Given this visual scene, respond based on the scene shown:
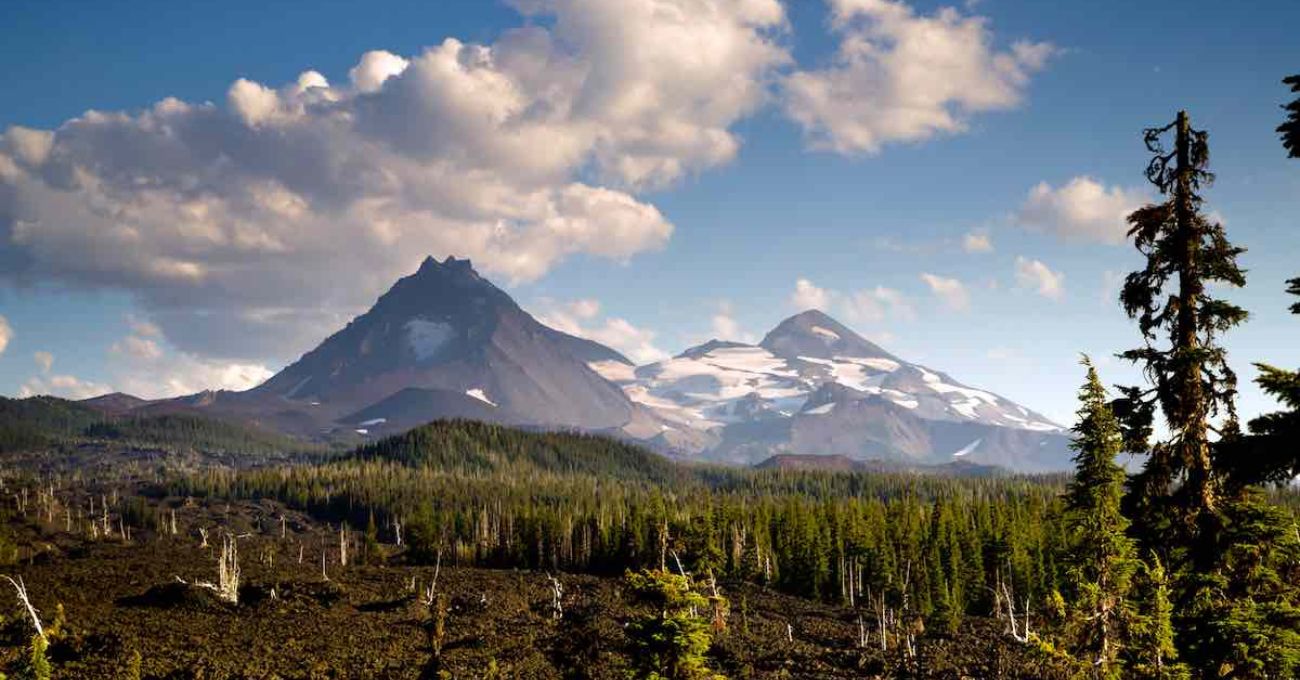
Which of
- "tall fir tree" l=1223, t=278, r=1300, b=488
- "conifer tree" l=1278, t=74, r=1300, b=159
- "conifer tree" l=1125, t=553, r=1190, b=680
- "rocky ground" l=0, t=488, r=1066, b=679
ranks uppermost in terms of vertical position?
"conifer tree" l=1278, t=74, r=1300, b=159

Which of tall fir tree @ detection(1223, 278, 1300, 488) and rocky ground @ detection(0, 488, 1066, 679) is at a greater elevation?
tall fir tree @ detection(1223, 278, 1300, 488)

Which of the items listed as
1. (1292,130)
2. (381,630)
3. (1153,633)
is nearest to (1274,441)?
(1292,130)

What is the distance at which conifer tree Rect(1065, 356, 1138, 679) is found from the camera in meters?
21.6

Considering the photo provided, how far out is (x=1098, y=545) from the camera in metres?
22.6

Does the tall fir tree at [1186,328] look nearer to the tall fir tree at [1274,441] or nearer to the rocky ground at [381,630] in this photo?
the tall fir tree at [1274,441]

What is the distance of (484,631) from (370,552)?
80.6 m

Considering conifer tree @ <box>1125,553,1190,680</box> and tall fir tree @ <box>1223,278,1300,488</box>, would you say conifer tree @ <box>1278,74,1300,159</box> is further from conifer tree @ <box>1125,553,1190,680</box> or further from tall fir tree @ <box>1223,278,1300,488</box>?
conifer tree @ <box>1125,553,1190,680</box>

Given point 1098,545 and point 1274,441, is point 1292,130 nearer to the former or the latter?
point 1274,441

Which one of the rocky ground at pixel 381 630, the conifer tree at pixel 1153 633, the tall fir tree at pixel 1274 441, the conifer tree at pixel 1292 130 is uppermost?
the conifer tree at pixel 1292 130

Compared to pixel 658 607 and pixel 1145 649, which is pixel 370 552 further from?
pixel 1145 649

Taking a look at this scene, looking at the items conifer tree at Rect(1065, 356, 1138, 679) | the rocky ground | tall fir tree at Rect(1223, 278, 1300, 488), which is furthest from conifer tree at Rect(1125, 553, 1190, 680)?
the rocky ground

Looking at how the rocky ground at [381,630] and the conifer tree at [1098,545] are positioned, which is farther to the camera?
the rocky ground at [381,630]

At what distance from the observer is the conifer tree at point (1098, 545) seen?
70.7 feet

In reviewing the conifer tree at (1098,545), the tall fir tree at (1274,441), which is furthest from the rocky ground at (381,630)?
the tall fir tree at (1274,441)
